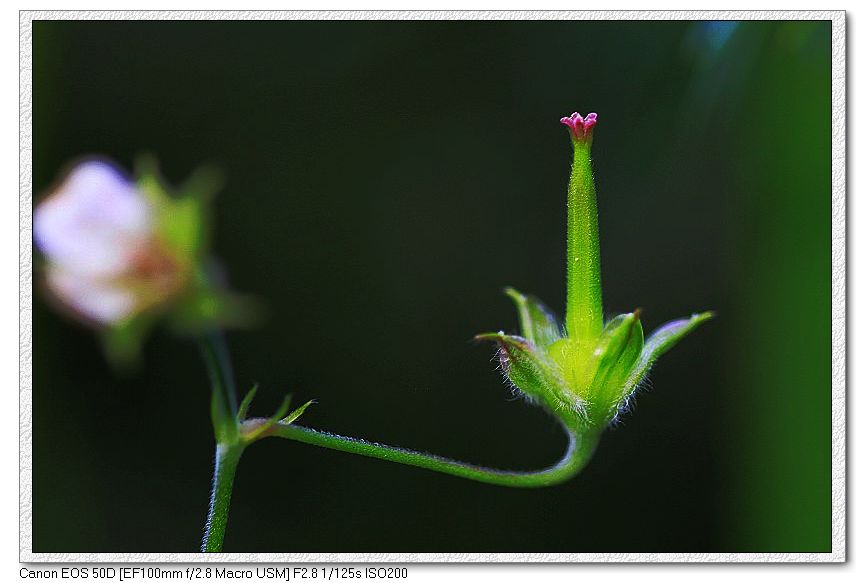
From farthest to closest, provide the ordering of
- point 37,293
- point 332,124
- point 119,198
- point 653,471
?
point 653,471 → point 332,124 → point 37,293 → point 119,198

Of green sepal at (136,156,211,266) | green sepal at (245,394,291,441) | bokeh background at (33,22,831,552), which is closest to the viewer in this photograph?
green sepal at (136,156,211,266)

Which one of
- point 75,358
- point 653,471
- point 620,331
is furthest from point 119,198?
point 653,471

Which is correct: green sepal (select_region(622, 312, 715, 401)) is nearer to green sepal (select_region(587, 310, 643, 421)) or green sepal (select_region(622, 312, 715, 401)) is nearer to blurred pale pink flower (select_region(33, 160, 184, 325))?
green sepal (select_region(587, 310, 643, 421))

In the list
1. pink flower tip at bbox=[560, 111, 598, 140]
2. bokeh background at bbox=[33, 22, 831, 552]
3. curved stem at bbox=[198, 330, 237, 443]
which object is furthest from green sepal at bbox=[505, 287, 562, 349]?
bokeh background at bbox=[33, 22, 831, 552]

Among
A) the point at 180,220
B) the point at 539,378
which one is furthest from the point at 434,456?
the point at 180,220

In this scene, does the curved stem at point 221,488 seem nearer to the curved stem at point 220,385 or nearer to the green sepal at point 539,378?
the curved stem at point 220,385

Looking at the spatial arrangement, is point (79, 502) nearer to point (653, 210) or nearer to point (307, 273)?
point (307, 273)

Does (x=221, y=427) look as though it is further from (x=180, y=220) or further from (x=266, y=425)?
(x=180, y=220)
